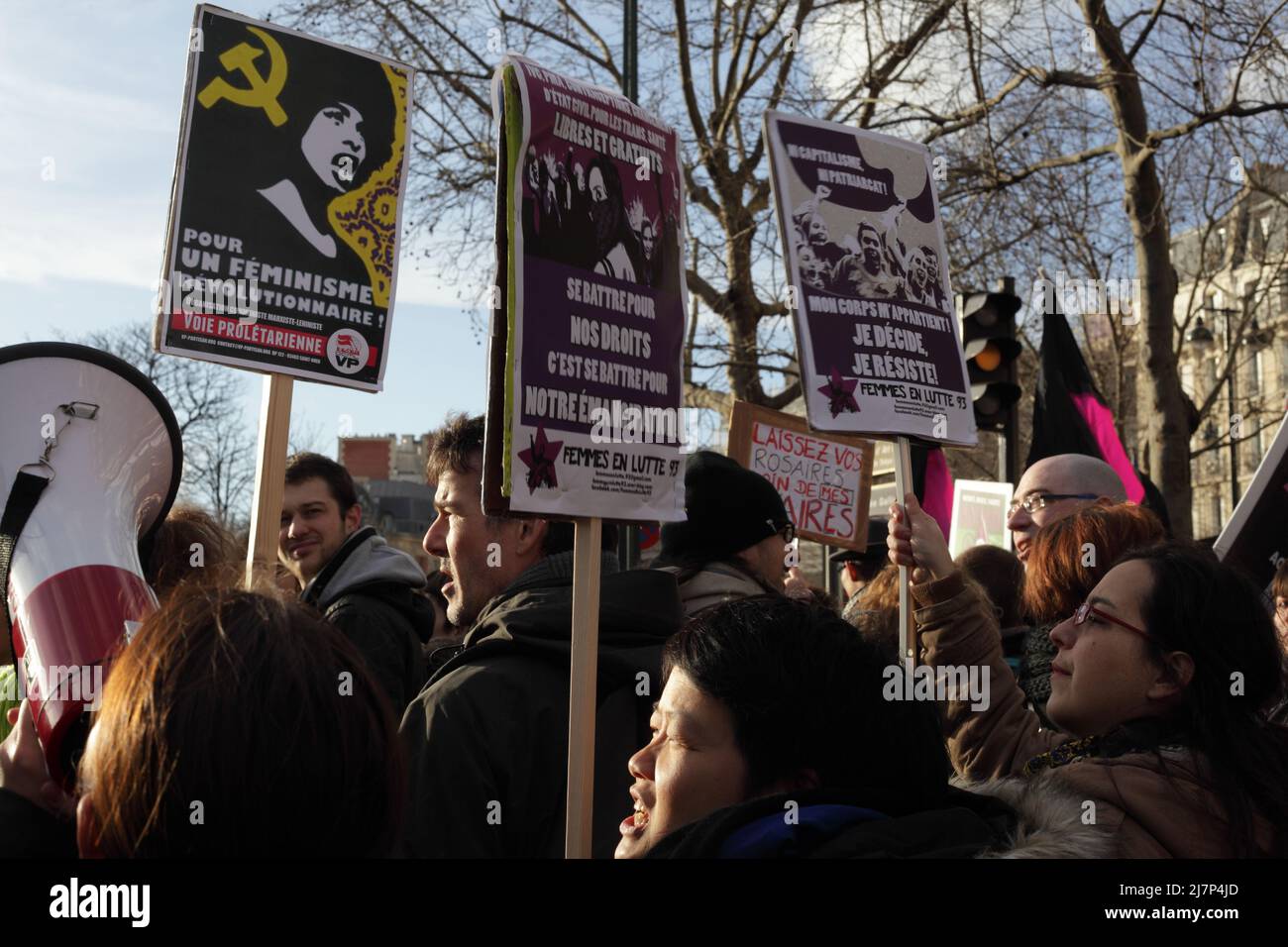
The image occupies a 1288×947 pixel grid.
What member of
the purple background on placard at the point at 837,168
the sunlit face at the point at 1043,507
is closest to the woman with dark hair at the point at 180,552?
the purple background on placard at the point at 837,168

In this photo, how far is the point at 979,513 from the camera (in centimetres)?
708

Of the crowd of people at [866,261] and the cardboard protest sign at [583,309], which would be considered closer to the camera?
the cardboard protest sign at [583,309]

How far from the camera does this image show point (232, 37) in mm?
3539

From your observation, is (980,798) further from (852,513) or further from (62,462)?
(852,513)

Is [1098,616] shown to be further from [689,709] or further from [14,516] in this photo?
[14,516]

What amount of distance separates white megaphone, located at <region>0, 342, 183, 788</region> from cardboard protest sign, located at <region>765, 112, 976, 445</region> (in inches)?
77.0

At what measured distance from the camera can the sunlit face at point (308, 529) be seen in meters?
4.73

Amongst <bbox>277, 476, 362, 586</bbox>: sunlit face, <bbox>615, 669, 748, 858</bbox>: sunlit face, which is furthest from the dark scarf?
<bbox>277, 476, 362, 586</bbox>: sunlit face

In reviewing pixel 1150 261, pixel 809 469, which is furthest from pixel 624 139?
pixel 1150 261

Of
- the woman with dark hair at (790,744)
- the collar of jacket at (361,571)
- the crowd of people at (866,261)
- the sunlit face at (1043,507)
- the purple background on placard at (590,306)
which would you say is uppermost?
the crowd of people at (866,261)

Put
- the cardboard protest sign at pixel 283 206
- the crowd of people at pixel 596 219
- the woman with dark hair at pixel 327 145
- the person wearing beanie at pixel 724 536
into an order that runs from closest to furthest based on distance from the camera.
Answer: the crowd of people at pixel 596 219
the cardboard protest sign at pixel 283 206
the person wearing beanie at pixel 724 536
the woman with dark hair at pixel 327 145

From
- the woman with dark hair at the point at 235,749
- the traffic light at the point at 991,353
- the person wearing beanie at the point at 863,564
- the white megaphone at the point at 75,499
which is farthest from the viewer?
the traffic light at the point at 991,353

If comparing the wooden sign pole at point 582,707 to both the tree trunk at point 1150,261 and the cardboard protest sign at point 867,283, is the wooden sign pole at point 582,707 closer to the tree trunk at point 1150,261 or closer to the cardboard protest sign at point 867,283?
the cardboard protest sign at point 867,283

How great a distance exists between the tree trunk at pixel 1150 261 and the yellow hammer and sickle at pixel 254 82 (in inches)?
304
